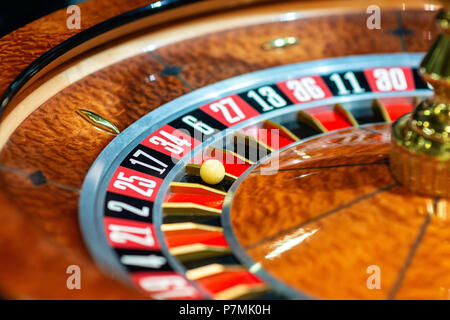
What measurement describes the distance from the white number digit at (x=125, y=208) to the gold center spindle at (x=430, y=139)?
0.88 metres

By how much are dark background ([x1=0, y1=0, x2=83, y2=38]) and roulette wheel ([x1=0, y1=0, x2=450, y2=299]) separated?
0.49 feet

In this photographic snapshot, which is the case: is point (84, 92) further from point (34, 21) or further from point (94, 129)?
point (34, 21)

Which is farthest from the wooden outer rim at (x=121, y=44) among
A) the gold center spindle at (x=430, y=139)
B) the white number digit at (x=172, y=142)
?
the gold center spindle at (x=430, y=139)

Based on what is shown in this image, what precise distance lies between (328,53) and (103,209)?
153cm

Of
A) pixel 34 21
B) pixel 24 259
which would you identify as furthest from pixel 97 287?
pixel 34 21

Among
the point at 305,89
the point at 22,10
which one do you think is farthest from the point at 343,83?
the point at 22,10

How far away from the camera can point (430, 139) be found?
1949 millimetres

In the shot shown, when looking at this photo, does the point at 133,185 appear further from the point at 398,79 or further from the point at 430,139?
the point at 398,79

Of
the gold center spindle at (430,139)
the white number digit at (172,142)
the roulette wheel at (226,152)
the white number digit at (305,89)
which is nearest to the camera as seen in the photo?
the roulette wheel at (226,152)

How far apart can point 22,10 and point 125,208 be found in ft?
5.50

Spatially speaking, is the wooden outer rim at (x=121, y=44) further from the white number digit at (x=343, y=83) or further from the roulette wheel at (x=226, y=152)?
the white number digit at (x=343, y=83)

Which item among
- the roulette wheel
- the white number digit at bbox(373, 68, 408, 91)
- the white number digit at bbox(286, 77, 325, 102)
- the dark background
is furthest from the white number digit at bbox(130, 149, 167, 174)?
the white number digit at bbox(373, 68, 408, 91)

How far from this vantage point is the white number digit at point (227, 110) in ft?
8.15

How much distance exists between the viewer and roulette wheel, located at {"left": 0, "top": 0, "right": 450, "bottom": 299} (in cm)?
162
